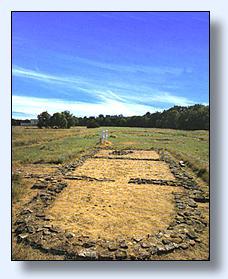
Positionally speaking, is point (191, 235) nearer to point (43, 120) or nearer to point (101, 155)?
Answer: point (101, 155)

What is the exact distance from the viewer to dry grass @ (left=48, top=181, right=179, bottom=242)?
277 cm

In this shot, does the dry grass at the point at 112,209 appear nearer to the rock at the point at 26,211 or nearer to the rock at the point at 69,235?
the rock at the point at 69,235

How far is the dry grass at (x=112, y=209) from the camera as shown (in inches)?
109

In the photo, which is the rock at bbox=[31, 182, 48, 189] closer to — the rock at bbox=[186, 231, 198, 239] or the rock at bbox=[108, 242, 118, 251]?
the rock at bbox=[108, 242, 118, 251]

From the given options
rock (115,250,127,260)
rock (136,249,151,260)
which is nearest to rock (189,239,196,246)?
rock (136,249,151,260)

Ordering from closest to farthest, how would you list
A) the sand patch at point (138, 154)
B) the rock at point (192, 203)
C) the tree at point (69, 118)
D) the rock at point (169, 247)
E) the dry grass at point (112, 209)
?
1. the rock at point (169, 247)
2. the dry grass at point (112, 209)
3. the rock at point (192, 203)
4. the tree at point (69, 118)
5. the sand patch at point (138, 154)

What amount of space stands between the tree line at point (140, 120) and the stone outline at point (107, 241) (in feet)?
1.88

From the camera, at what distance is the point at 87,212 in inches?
114

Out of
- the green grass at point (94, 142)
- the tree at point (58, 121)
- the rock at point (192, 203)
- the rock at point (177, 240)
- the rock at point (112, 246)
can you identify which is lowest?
the rock at point (112, 246)

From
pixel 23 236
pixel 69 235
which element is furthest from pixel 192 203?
pixel 23 236

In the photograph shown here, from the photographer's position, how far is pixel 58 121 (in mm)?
3051

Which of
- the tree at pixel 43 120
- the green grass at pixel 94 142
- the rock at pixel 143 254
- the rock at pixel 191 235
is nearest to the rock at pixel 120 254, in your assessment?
the rock at pixel 143 254
